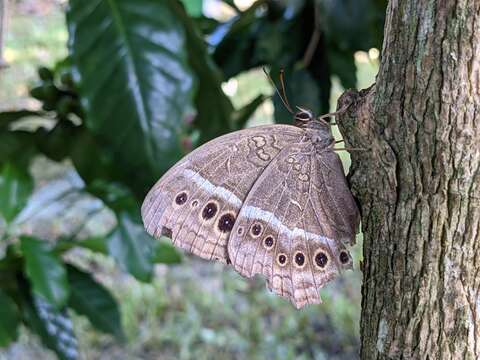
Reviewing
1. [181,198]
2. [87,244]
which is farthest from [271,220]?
[87,244]

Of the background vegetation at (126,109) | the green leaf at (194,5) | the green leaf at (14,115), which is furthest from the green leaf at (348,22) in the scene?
the green leaf at (194,5)

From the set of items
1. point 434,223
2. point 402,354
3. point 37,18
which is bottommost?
point 37,18

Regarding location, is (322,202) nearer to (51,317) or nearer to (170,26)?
(170,26)

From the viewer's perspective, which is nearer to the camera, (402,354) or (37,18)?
(402,354)

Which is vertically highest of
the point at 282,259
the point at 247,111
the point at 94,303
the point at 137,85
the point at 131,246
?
the point at 137,85

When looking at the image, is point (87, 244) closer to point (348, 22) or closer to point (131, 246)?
point (131, 246)

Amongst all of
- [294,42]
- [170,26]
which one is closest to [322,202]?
[170,26]
